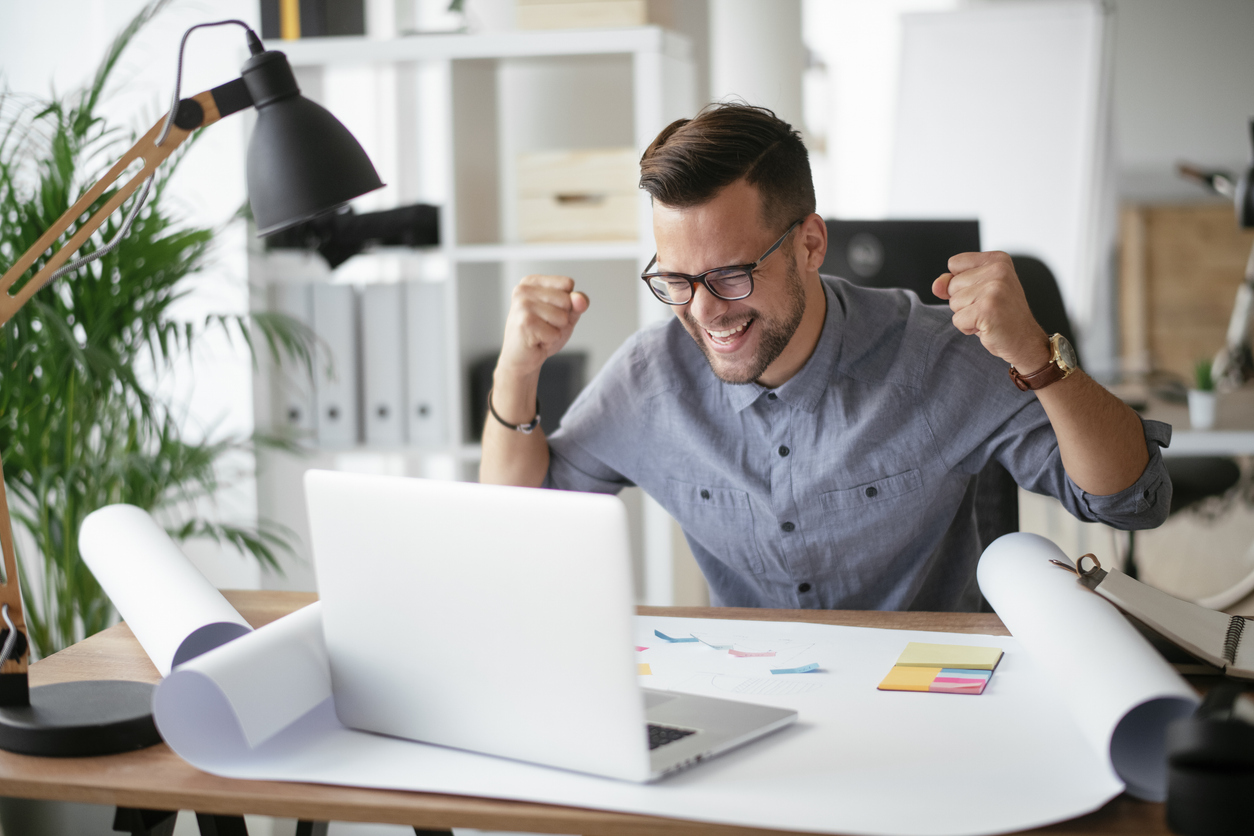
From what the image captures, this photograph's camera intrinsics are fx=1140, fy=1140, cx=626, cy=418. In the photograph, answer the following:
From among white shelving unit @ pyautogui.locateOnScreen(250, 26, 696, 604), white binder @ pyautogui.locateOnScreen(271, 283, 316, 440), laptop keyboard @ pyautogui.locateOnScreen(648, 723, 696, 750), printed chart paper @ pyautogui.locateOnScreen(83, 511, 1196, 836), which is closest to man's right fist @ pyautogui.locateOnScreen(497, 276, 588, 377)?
printed chart paper @ pyautogui.locateOnScreen(83, 511, 1196, 836)

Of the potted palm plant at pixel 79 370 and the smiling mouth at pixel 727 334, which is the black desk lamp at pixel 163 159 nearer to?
the smiling mouth at pixel 727 334

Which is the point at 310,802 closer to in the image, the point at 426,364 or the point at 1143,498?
the point at 1143,498

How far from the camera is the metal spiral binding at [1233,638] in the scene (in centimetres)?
105

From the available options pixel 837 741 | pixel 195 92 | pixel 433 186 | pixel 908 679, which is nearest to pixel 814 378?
pixel 908 679

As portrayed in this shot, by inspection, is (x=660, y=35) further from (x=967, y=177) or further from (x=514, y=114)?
(x=967, y=177)

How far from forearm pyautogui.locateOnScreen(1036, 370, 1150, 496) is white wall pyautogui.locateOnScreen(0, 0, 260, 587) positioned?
2005mm

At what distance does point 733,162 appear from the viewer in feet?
4.69

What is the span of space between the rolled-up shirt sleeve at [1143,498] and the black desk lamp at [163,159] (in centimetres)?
92

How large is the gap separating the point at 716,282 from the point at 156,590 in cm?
73

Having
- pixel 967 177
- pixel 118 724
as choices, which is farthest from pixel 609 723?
pixel 967 177

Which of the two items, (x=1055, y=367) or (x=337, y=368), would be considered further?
(x=337, y=368)

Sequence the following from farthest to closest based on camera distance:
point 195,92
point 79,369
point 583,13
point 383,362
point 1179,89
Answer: point 1179,89 → point 195,92 → point 383,362 → point 583,13 → point 79,369

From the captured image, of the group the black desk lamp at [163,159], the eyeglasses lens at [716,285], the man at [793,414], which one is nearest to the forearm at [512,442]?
the man at [793,414]

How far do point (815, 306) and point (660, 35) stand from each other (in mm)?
1088
